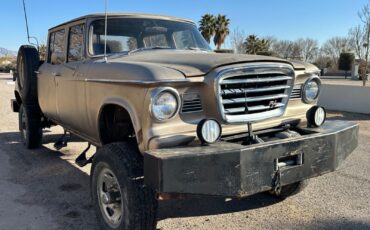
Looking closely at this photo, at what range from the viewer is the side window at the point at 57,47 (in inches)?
214

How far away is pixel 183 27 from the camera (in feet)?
17.2

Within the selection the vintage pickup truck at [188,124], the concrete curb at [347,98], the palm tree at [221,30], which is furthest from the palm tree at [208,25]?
the vintage pickup truck at [188,124]

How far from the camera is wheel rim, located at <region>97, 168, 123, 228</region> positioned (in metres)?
3.60

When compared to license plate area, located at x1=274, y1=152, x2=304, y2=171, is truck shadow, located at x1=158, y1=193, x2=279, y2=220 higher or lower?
lower

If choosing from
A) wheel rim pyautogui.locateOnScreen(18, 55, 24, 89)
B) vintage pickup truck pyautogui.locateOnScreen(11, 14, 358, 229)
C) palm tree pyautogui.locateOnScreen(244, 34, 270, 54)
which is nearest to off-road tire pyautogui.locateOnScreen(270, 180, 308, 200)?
vintage pickup truck pyautogui.locateOnScreen(11, 14, 358, 229)

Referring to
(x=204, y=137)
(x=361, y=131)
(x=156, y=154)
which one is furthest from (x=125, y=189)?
(x=361, y=131)

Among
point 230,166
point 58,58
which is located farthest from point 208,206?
point 58,58

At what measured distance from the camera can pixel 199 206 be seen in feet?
14.9

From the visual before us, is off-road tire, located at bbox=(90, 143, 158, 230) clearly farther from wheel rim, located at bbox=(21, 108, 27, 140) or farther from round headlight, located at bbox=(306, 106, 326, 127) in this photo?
wheel rim, located at bbox=(21, 108, 27, 140)

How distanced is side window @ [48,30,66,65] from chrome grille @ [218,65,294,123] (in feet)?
9.28

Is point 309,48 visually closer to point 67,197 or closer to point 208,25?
point 208,25

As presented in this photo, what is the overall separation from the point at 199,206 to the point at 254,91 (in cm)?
168

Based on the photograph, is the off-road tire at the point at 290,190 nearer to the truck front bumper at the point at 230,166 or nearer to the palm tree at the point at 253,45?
the truck front bumper at the point at 230,166

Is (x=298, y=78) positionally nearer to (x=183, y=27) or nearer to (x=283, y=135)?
(x=283, y=135)
